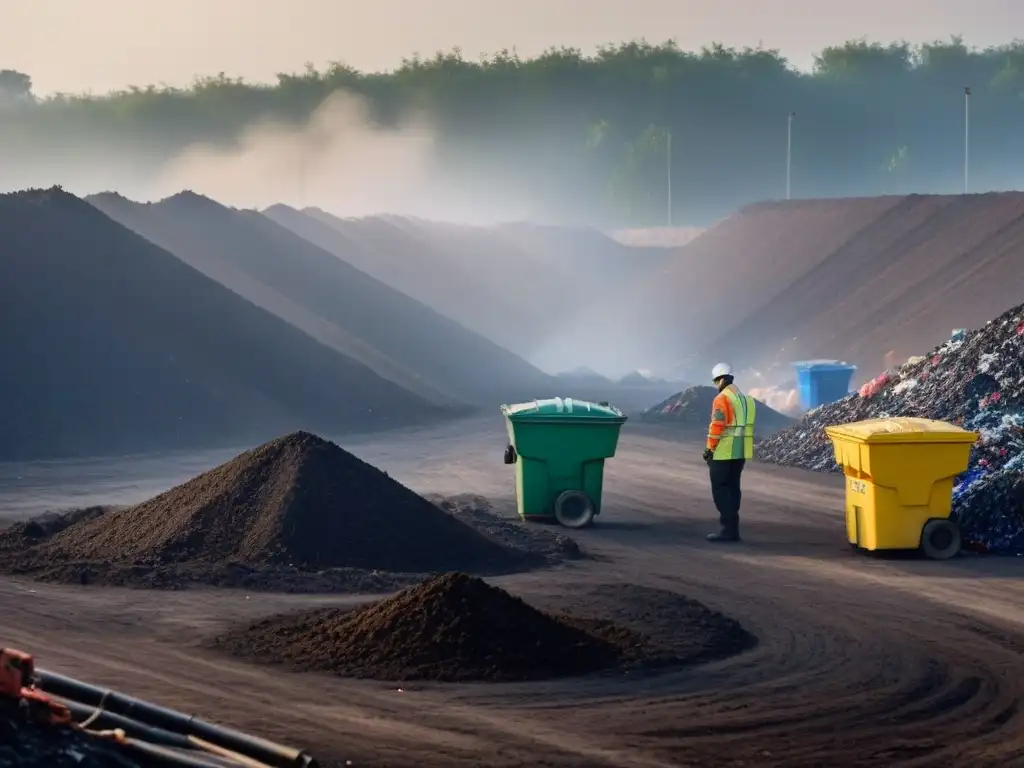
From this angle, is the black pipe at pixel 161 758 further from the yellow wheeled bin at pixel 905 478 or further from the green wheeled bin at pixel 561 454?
the green wheeled bin at pixel 561 454

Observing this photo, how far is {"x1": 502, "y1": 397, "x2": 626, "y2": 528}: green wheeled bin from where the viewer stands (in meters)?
17.3

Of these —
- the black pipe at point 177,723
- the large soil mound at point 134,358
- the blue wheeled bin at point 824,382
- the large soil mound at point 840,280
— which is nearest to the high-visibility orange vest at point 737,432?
the black pipe at point 177,723

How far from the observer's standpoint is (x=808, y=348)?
155ft

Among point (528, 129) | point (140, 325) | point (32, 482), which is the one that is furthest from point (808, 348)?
point (528, 129)

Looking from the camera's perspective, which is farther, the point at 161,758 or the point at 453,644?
the point at 453,644

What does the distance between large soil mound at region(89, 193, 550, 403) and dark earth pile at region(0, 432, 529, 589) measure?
23340mm

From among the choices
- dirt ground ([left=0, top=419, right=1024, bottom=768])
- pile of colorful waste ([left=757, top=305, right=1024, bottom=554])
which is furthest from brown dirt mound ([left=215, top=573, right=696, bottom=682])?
pile of colorful waste ([left=757, top=305, right=1024, bottom=554])

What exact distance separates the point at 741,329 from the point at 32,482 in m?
33.0

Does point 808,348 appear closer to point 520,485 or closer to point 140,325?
point 140,325

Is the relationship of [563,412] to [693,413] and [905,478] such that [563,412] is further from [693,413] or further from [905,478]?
[693,413]

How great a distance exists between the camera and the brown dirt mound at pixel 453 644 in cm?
1027

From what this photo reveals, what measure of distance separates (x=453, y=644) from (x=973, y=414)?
33.8ft

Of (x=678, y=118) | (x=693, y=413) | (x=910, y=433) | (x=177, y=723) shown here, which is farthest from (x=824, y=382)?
(x=678, y=118)

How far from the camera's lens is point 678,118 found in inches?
4097
